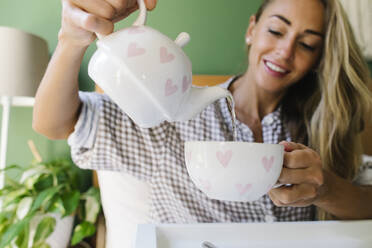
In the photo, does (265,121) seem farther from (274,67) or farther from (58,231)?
(58,231)

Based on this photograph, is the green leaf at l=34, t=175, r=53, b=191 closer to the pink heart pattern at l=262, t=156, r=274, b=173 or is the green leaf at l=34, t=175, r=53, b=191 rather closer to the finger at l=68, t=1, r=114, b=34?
the finger at l=68, t=1, r=114, b=34

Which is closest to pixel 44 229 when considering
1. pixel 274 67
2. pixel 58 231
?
pixel 58 231

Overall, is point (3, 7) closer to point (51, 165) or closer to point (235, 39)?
point (51, 165)

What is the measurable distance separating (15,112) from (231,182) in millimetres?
1519

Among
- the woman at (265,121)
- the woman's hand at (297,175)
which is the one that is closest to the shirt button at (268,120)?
the woman at (265,121)

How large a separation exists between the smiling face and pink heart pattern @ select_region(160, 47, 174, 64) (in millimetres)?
728

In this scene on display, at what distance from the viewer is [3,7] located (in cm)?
149

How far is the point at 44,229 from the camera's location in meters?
1.09

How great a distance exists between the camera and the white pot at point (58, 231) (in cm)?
110

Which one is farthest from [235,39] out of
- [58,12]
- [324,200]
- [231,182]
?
[231,182]

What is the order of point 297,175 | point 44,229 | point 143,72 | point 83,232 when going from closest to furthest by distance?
point 143,72
point 297,175
point 44,229
point 83,232

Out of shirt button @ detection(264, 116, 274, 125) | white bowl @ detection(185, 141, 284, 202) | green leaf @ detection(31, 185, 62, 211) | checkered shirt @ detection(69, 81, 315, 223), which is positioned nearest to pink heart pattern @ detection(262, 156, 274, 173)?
white bowl @ detection(185, 141, 284, 202)

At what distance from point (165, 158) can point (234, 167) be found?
21.5 inches

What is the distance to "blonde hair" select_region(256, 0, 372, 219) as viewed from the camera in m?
0.97
